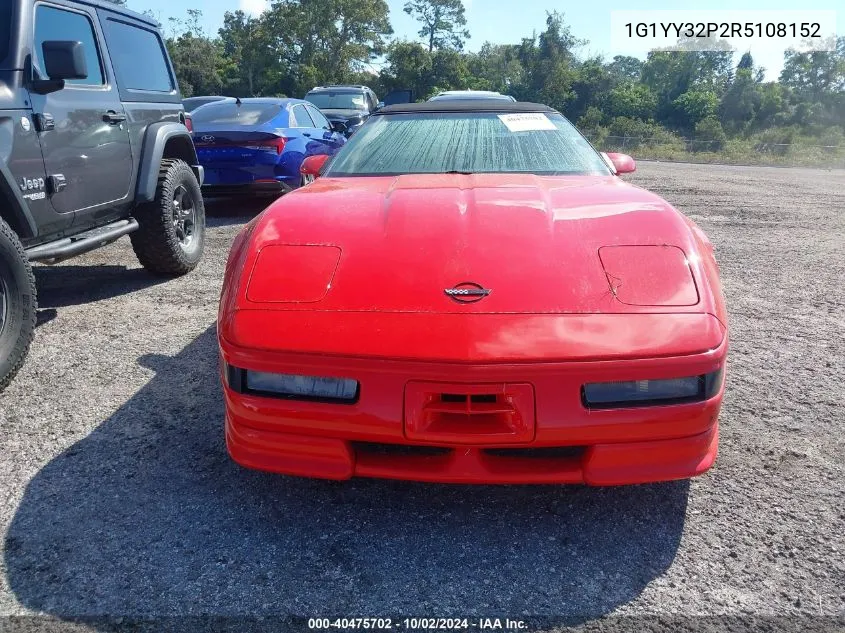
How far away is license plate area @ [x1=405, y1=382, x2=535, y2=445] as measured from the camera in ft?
5.98

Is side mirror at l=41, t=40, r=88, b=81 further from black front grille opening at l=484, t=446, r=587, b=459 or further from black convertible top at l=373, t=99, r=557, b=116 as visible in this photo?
black front grille opening at l=484, t=446, r=587, b=459

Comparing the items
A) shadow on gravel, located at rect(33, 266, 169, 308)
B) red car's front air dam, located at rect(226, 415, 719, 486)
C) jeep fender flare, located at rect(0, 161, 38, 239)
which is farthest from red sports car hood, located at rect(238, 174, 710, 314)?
shadow on gravel, located at rect(33, 266, 169, 308)

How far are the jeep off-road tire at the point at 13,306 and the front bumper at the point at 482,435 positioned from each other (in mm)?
1580

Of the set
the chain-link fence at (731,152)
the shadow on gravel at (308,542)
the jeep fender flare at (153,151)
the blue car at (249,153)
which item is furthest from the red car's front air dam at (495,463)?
the chain-link fence at (731,152)

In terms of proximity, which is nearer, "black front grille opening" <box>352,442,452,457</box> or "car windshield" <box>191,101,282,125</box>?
"black front grille opening" <box>352,442,452,457</box>

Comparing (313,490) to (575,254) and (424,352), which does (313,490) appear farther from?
(575,254)

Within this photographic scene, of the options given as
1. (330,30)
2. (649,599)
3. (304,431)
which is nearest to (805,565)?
(649,599)

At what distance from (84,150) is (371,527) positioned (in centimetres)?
305

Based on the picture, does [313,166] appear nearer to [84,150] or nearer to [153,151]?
[84,150]

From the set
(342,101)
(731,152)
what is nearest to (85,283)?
(342,101)

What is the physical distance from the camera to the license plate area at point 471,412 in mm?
1821

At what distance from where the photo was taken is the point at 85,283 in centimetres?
492

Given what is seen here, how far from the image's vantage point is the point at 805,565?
6.24 feet

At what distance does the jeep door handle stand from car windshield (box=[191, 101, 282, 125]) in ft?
10.6
